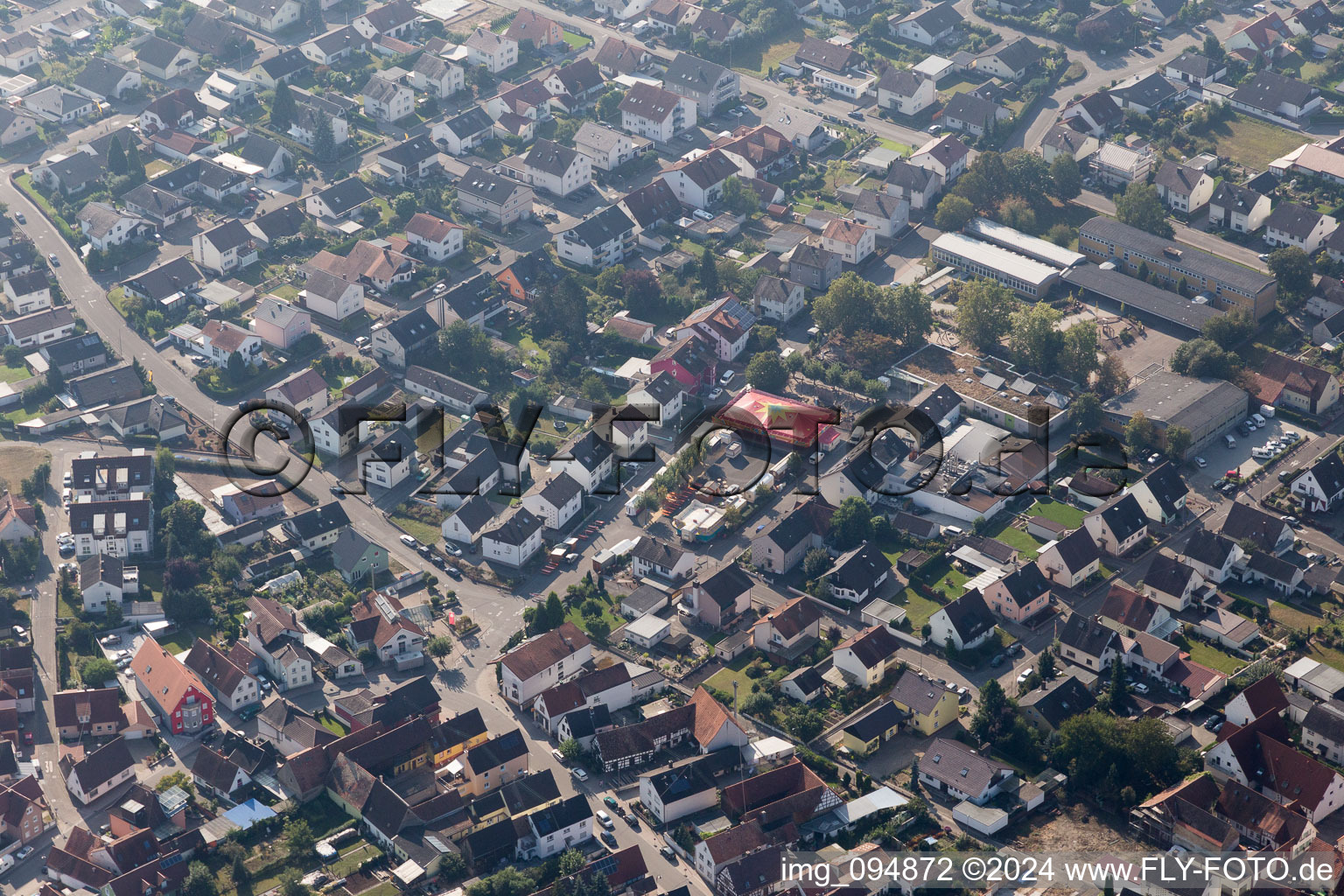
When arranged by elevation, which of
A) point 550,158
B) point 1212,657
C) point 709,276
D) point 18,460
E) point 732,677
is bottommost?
point 18,460

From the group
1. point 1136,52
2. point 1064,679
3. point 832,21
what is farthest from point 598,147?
point 1064,679

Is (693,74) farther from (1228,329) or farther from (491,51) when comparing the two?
(1228,329)

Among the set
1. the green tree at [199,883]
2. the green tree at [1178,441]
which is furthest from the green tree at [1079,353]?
the green tree at [199,883]

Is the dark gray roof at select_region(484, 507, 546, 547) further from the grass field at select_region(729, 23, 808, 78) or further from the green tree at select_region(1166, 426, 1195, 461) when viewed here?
the grass field at select_region(729, 23, 808, 78)

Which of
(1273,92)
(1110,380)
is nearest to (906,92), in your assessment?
(1273,92)

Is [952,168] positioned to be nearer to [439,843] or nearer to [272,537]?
[272,537]

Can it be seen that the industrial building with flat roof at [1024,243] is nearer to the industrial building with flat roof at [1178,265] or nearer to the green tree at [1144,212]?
the industrial building with flat roof at [1178,265]

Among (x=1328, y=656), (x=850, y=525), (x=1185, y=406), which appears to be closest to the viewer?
(x=1328, y=656)
